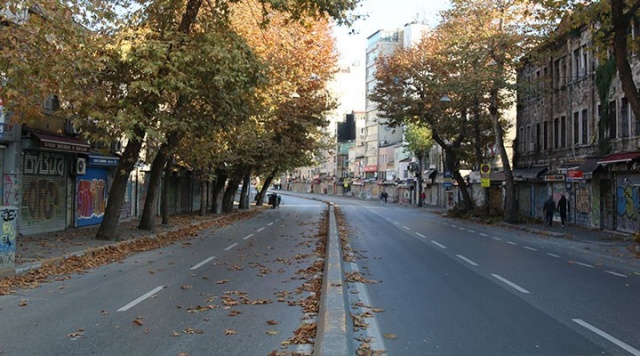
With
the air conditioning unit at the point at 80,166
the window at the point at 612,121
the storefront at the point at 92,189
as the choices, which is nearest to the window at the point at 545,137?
the window at the point at 612,121

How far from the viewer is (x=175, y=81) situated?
1323cm

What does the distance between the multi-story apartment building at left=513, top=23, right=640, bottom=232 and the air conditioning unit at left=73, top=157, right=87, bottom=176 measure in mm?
18876

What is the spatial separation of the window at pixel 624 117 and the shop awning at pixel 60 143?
72.3 ft

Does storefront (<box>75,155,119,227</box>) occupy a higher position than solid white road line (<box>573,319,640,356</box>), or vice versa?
storefront (<box>75,155,119,227</box>)

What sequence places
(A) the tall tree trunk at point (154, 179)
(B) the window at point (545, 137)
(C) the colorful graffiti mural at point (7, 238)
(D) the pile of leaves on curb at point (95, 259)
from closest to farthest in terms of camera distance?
(D) the pile of leaves on curb at point (95, 259), (C) the colorful graffiti mural at point (7, 238), (A) the tall tree trunk at point (154, 179), (B) the window at point (545, 137)

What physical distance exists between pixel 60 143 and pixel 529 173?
26833 mm

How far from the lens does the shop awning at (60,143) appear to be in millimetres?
16844

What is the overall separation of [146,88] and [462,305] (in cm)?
892

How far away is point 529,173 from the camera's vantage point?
33.7m

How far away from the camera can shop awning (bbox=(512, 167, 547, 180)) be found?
32.3 meters

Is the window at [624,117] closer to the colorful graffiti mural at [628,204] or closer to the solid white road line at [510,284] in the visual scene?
the colorful graffiti mural at [628,204]

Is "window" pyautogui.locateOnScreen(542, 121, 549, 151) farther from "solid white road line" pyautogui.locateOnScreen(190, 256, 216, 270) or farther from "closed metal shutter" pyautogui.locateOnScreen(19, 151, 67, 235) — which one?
"closed metal shutter" pyautogui.locateOnScreen(19, 151, 67, 235)

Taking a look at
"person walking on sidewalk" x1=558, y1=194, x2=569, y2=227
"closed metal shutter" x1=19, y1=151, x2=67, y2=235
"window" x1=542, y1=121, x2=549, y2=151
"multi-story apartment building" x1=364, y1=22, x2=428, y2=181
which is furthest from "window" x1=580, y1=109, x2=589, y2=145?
"multi-story apartment building" x1=364, y1=22, x2=428, y2=181

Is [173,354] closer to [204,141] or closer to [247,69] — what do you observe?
[247,69]
